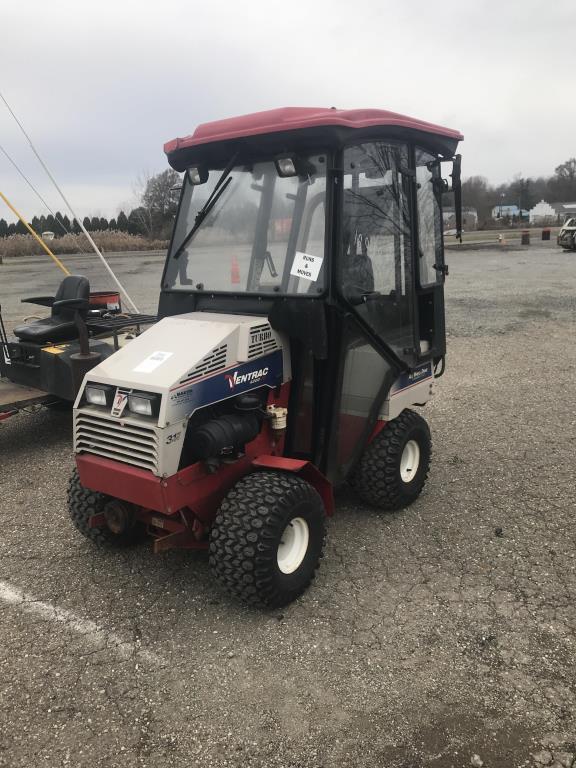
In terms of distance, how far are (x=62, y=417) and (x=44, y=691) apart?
4.35 meters

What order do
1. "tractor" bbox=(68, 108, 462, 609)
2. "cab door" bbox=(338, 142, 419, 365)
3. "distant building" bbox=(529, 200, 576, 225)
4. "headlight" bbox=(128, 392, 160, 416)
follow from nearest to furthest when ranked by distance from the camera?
"headlight" bbox=(128, 392, 160, 416)
"tractor" bbox=(68, 108, 462, 609)
"cab door" bbox=(338, 142, 419, 365)
"distant building" bbox=(529, 200, 576, 225)

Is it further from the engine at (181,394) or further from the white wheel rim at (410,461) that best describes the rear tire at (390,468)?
the engine at (181,394)

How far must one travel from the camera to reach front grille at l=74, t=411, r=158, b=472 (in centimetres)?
288

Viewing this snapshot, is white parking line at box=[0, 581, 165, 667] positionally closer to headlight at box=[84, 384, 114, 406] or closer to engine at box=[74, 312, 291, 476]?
engine at box=[74, 312, 291, 476]

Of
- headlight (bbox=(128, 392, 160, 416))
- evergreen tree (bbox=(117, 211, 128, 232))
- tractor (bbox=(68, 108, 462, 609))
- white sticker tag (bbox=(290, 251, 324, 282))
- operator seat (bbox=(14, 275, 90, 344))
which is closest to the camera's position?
headlight (bbox=(128, 392, 160, 416))

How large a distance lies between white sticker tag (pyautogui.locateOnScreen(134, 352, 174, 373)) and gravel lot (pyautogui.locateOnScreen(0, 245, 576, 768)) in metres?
1.28

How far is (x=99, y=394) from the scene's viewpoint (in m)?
3.09

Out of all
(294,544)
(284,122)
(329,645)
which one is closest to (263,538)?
(294,544)

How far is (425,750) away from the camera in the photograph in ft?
7.73

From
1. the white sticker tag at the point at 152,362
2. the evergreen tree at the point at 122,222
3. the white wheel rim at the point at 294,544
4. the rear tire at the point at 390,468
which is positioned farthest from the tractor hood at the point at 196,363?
the evergreen tree at the point at 122,222

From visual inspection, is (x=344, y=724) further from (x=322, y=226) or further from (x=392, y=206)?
(x=392, y=206)

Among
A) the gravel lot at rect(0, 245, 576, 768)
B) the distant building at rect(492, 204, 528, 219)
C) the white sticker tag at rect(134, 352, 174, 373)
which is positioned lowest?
the gravel lot at rect(0, 245, 576, 768)

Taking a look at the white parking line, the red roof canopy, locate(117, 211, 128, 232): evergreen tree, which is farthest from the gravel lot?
locate(117, 211, 128, 232): evergreen tree

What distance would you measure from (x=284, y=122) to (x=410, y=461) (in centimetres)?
248
